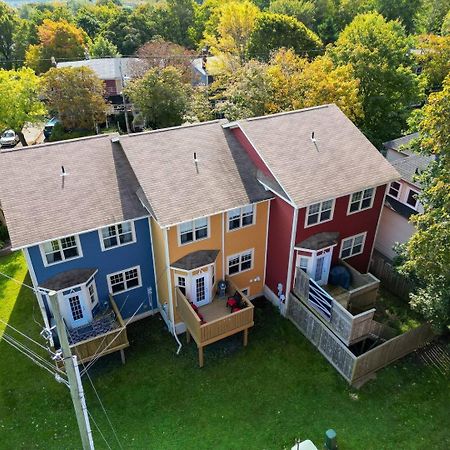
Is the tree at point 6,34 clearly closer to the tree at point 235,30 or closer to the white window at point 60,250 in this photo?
the tree at point 235,30

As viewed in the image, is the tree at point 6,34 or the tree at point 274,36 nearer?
the tree at point 274,36

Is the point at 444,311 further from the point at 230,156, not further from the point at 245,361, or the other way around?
the point at 230,156

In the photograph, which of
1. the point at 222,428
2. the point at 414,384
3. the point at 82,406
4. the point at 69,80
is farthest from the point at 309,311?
the point at 69,80

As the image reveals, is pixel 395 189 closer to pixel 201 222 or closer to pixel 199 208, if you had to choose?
pixel 201 222

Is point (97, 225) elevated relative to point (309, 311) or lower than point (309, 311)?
elevated

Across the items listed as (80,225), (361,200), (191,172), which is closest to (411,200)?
(361,200)

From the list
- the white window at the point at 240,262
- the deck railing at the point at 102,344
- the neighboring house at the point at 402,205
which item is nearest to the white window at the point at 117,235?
the deck railing at the point at 102,344
